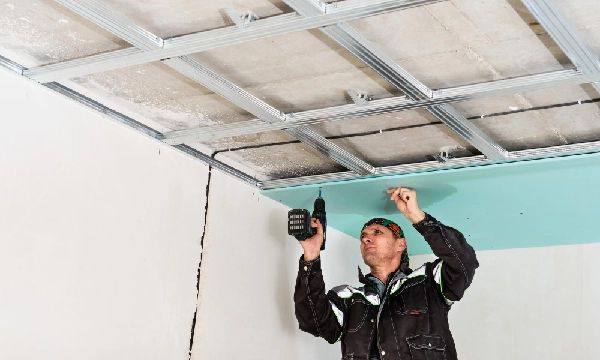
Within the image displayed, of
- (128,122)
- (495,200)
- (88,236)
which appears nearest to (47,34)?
(128,122)

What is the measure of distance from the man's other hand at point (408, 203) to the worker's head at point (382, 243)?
0.20 metres

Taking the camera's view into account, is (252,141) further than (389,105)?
Yes

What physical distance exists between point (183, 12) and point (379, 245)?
1.55 meters

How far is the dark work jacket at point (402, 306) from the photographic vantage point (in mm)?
2918

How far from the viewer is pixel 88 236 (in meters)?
2.52

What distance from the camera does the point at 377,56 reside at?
2.21 meters

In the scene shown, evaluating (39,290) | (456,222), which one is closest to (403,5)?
(39,290)

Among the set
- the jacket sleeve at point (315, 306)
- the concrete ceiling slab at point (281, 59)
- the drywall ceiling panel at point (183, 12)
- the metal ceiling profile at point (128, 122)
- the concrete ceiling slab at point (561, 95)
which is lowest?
the jacket sleeve at point (315, 306)

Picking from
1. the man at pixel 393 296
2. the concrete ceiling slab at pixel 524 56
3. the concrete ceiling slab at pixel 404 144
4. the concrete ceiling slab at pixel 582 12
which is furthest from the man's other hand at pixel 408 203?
the concrete ceiling slab at pixel 582 12

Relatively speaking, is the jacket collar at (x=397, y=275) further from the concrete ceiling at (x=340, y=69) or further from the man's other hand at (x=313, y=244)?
the concrete ceiling at (x=340, y=69)

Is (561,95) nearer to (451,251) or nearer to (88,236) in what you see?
(451,251)

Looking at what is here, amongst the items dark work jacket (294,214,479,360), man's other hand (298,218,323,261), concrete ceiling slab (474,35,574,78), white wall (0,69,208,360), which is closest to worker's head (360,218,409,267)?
dark work jacket (294,214,479,360)

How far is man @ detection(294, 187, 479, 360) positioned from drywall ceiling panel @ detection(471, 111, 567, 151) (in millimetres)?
412

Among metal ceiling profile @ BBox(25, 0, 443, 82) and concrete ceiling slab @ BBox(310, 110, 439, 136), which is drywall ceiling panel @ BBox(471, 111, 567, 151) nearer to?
concrete ceiling slab @ BBox(310, 110, 439, 136)
